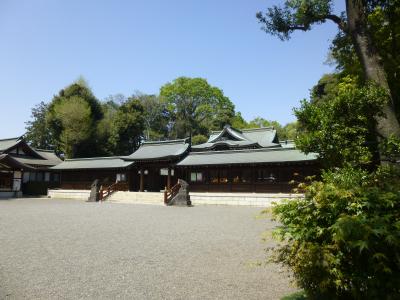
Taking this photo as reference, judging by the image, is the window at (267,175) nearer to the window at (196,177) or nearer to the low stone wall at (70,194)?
the window at (196,177)

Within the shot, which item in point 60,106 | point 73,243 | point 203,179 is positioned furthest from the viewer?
point 60,106

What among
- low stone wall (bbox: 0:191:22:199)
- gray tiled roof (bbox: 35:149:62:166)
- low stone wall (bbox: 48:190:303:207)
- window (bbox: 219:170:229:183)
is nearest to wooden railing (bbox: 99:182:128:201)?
low stone wall (bbox: 48:190:303:207)

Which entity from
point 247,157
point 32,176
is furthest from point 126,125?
point 247,157

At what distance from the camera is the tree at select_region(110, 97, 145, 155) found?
5028 cm

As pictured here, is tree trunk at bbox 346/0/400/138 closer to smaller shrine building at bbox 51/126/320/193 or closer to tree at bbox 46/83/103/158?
smaller shrine building at bbox 51/126/320/193

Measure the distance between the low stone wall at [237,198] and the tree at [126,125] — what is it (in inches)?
1033

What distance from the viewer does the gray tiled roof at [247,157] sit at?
976 inches

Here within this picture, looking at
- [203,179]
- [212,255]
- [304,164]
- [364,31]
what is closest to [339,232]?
[212,255]

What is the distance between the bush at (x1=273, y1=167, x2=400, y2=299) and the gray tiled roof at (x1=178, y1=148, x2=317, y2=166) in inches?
799

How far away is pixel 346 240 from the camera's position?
3.34 metres

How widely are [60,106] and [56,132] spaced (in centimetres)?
Result: 440

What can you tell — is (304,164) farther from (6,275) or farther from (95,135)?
(95,135)

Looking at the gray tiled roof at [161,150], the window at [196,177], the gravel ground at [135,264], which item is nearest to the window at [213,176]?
the window at [196,177]

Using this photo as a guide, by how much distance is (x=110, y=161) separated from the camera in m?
35.7
